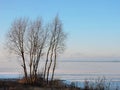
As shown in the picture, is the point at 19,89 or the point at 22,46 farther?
the point at 22,46

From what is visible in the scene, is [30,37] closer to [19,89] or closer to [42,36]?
[42,36]

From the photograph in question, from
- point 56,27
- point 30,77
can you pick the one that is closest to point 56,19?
point 56,27

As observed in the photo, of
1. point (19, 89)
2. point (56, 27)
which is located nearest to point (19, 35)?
point (56, 27)

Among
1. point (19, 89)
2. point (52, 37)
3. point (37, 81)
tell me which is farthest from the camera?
point (52, 37)

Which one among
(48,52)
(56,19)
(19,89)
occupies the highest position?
(56,19)

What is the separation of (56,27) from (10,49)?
6224 mm

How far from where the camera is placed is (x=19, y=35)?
50.7 m

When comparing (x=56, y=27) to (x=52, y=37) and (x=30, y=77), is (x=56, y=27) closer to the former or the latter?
(x=52, y=37)

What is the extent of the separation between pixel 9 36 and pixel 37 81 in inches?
255

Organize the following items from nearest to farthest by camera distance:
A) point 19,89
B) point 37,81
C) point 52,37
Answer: point 19,89 < point 37,81 < point 52,37

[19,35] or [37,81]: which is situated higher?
[19,35]

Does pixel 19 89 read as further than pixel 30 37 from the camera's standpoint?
No

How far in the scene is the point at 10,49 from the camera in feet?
166

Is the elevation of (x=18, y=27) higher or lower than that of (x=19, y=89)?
Result: higher
